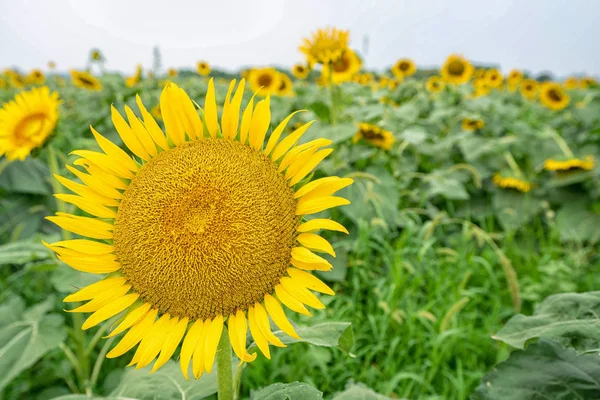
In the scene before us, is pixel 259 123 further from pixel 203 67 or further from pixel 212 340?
pixel 203 67

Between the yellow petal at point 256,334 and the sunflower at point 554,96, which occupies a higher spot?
the sunflower at point 554,96

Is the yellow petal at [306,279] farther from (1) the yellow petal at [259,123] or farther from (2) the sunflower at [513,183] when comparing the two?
(2) the sunflower at [513,183]

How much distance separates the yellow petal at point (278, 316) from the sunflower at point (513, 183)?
340 cm

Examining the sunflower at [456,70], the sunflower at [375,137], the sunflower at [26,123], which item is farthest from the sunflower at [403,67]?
the sunflower at [26,123]

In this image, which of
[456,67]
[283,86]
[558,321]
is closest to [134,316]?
[558,321]

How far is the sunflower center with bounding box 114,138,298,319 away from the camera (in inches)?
37.2

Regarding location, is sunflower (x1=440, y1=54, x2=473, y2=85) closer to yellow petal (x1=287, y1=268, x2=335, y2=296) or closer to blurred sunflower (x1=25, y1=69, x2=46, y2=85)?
yellow petal (x1=287, y1=268, x2=335, y2=296)

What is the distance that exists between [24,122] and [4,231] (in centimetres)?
140

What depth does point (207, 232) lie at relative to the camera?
0.95 m

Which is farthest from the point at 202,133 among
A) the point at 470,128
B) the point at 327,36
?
the point at 470,128

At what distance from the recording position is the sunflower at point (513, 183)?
12.4ft

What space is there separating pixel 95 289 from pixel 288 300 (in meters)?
0.42

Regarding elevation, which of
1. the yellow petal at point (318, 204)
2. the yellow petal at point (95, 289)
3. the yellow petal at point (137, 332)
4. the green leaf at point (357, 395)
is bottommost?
the green leaf at point (357, 395)

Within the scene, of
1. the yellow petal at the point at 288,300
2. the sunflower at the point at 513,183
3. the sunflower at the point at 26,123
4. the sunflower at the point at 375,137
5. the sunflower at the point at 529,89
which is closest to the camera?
the yellow petal at the point at 288,300
